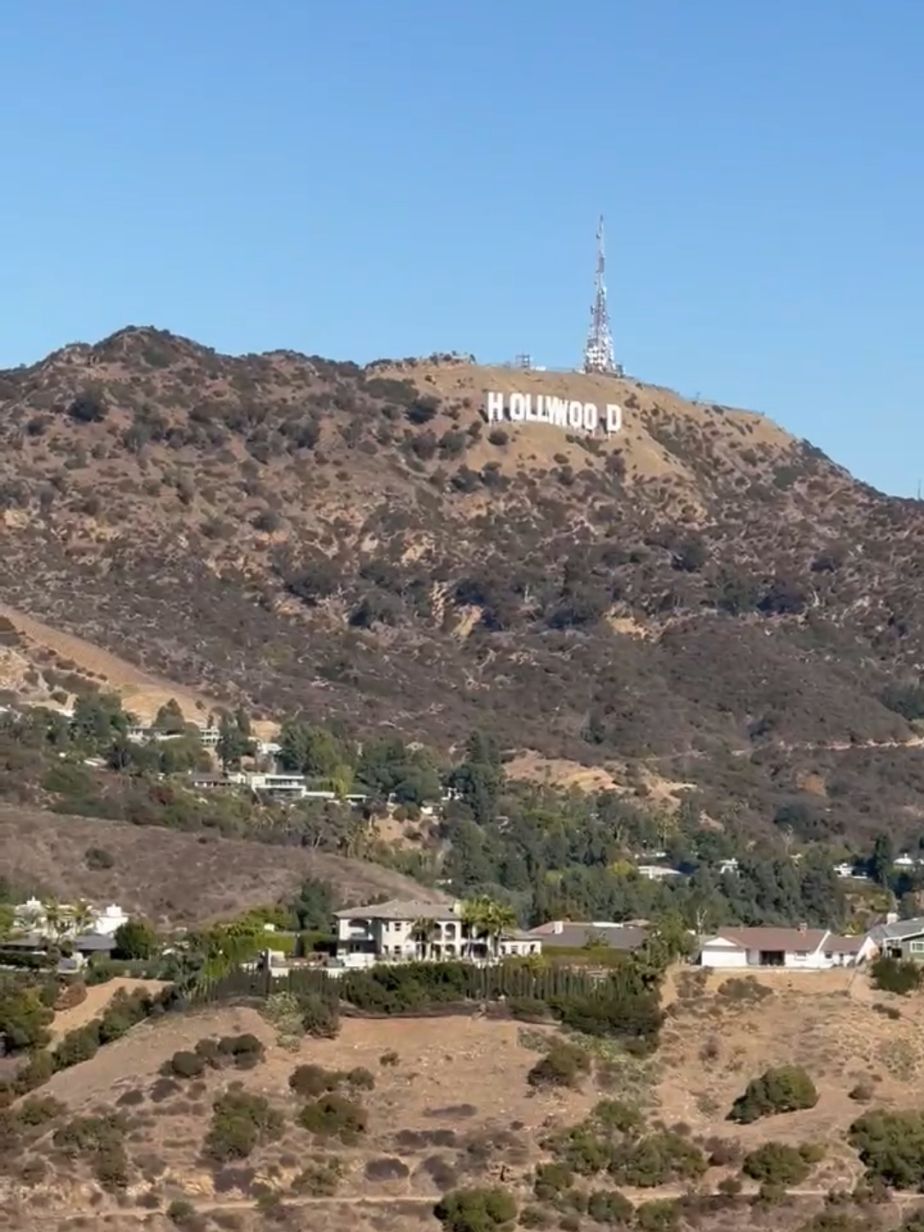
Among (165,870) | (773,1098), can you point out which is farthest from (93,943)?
(773,1098)

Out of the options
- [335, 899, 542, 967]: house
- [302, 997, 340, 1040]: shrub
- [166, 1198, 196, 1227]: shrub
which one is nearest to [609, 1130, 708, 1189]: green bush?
[302, 997, 340, 1040]: shrub

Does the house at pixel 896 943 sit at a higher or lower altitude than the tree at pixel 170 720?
lower

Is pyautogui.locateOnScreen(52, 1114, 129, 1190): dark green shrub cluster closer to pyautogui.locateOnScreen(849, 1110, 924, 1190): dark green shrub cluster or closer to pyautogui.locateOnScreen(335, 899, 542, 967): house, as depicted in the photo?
pyautogui.locateOnScreen(335, 899, 542, 967): house

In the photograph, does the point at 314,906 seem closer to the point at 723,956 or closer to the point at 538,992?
the point at 723,956

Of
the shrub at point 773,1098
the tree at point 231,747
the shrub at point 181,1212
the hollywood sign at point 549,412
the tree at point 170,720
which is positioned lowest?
the shrub at point 181,1212

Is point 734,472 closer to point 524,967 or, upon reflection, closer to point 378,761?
point 378,761

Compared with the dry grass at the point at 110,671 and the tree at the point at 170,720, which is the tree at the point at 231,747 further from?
the dry grass at the point at 110,671

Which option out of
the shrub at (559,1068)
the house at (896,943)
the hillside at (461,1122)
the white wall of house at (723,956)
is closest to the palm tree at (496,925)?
the white wall of house at (723,956)
